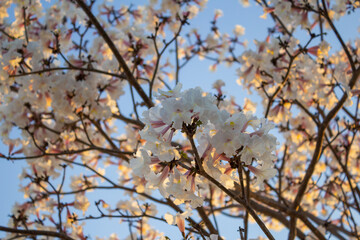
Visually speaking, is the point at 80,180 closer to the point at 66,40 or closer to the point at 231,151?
the point at 66,40

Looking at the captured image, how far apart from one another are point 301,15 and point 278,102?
127 centimetres

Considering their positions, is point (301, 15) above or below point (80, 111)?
above

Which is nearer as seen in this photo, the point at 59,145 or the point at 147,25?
the point at 59,145

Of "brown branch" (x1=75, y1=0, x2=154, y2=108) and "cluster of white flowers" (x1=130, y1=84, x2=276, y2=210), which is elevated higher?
"brown branch" (x1=75, y1=0, x2=154, y2=108)

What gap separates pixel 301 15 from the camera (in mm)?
4527

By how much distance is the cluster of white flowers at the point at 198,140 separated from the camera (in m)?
1.41

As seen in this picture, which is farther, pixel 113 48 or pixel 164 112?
pixel 113 48

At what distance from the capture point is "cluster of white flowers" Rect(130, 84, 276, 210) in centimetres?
141

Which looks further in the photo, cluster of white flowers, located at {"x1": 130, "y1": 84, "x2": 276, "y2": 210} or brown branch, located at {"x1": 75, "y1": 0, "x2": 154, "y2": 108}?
brown branch, located at {"x1": 75, "y1": 0, "x2": 154, "y2": 108}

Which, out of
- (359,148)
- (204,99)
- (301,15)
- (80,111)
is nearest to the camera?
(204,99)

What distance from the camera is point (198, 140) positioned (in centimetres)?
162

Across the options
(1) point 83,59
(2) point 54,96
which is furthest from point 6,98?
(1) point 83,59

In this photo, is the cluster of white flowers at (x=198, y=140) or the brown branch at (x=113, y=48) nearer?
the cluster of white flowers at (x=198, y=140)

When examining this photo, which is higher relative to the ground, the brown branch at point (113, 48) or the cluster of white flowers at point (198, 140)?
the brown branch at point (113, 48)
